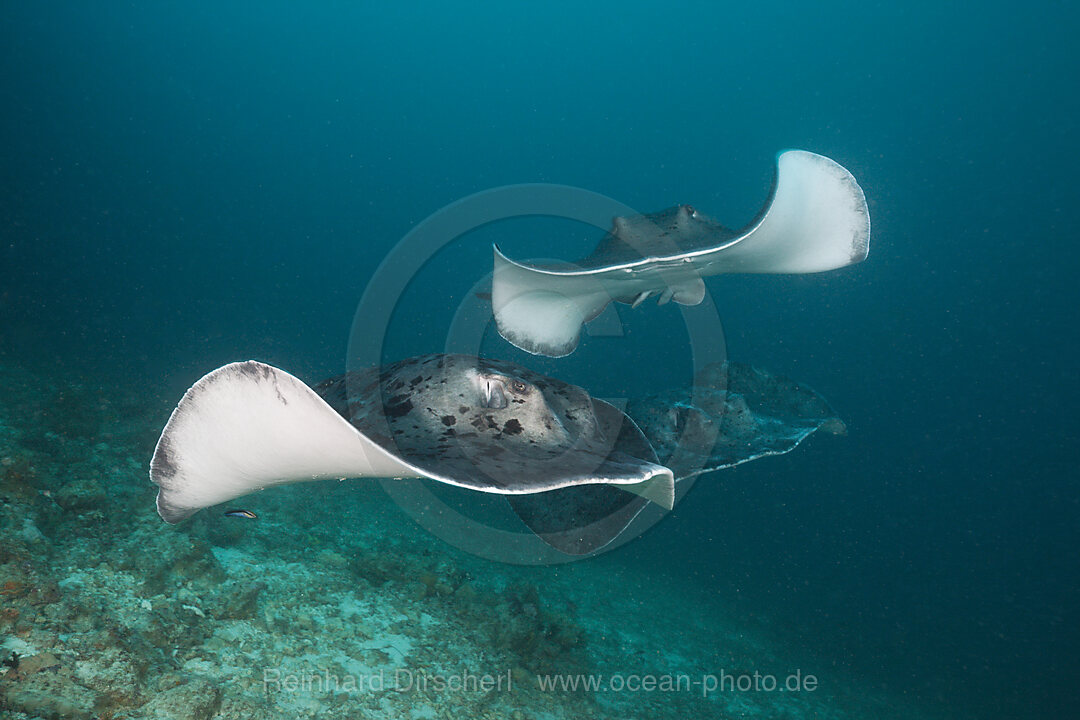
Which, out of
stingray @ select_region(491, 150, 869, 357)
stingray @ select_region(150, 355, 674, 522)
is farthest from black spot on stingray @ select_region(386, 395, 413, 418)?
stingray @ select_region(491, 150, 869, 357)

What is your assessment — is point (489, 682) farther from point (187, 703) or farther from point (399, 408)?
point (399, 408)

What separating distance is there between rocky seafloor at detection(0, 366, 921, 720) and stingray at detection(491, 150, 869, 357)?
288 cm

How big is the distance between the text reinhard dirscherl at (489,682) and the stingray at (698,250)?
9.89 feet

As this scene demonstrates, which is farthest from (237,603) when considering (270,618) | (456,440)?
(456,440)

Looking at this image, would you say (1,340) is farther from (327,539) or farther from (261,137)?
(261,137)

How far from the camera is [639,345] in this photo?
5044 centimetres

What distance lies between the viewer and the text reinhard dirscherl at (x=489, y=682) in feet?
9.24

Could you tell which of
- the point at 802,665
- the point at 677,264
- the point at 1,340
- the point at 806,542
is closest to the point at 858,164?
the point at 806,542

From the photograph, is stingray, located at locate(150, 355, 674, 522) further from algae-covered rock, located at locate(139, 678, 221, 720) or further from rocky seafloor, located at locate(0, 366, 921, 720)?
rocky seafloor, located at locate(0, 366, 921, 720)

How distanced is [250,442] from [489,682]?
10.2 feet

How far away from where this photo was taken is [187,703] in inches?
91.2

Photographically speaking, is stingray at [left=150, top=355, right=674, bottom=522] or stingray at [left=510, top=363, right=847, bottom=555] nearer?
stingray at [left=150, top=355, right=674, bottom=522]

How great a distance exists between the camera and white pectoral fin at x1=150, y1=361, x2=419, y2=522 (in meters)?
1.38

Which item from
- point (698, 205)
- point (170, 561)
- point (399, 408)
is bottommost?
point (170, 561)
